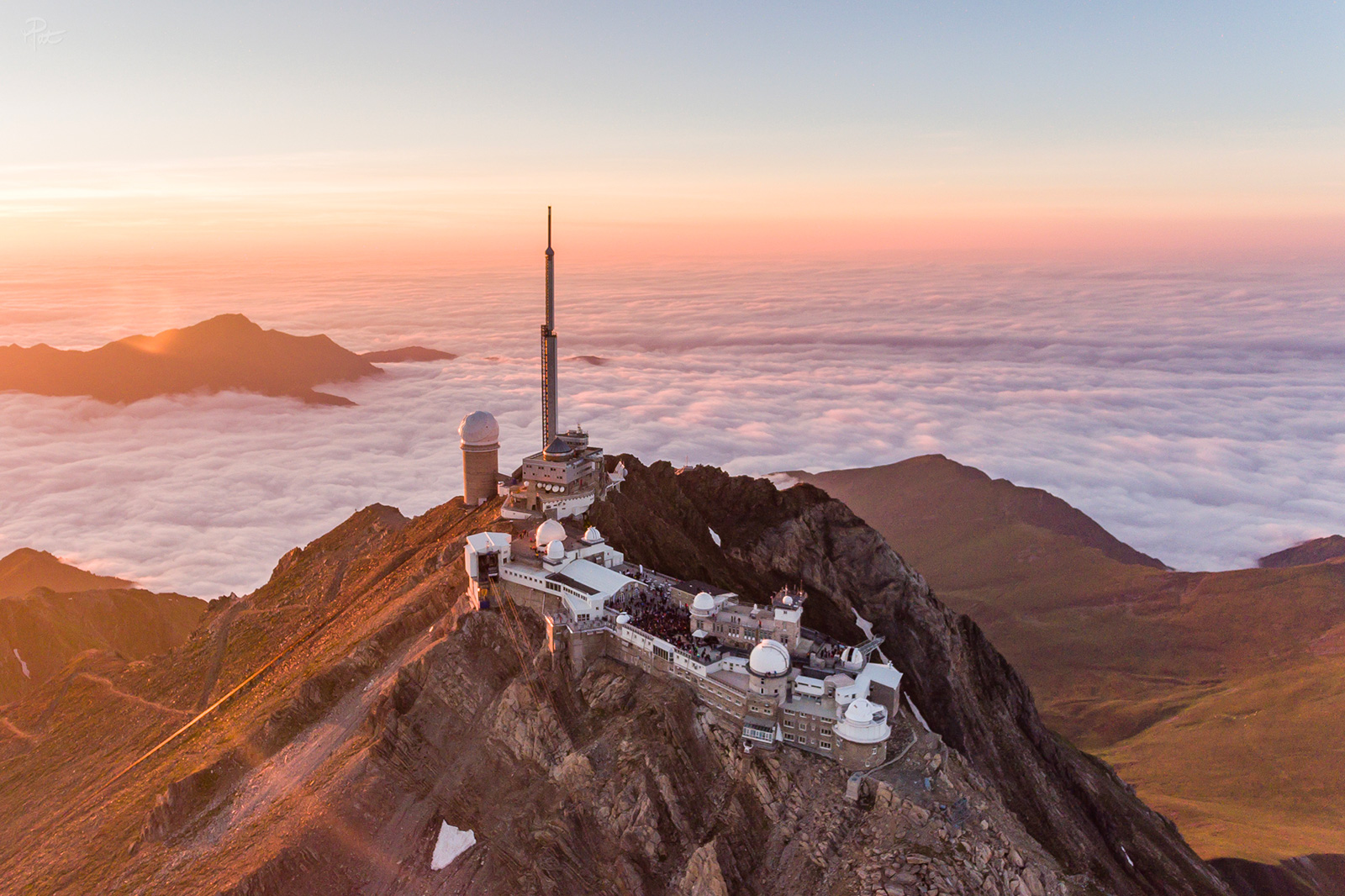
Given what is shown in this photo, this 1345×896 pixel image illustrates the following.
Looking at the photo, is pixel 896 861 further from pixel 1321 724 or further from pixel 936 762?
pixel 1321 724

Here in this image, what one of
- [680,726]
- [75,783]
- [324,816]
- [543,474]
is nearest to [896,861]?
[680,726]

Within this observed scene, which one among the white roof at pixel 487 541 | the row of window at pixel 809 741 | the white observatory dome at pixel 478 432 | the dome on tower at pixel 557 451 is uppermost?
the dome on tower at pixel 557 451

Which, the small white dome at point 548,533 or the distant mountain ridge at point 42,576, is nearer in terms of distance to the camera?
the small white dome at point 548,533

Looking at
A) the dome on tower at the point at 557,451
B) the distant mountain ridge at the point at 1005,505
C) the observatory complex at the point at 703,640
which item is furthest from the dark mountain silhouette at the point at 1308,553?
the dome on tower at the point at 557,451

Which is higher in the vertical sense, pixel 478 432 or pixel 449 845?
pixel 478 432

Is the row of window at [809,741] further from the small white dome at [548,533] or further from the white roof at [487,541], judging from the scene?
the white roof at [487,541]

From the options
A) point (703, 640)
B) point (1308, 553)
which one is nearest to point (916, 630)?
point (703, 640)

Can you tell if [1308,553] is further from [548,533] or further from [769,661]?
[548,533]
